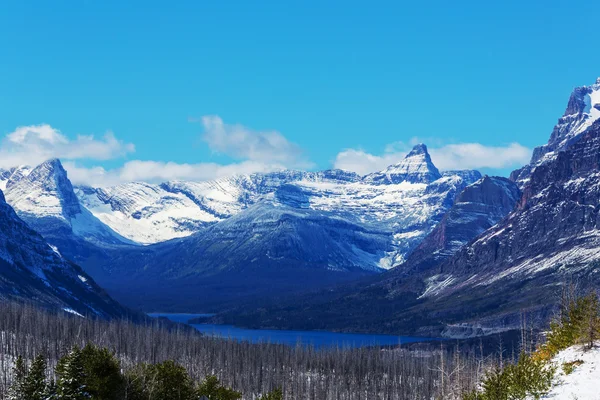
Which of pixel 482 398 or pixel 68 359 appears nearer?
pixel 482 398

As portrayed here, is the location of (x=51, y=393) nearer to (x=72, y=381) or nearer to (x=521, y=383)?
(x=72, y=381)

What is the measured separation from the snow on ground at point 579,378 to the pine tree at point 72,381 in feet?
219

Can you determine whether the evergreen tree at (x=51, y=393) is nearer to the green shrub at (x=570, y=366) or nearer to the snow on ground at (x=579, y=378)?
the snow on ground at (x=579, y=378)

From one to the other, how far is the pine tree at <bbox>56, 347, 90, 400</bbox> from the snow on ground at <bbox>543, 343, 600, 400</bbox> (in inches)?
2632

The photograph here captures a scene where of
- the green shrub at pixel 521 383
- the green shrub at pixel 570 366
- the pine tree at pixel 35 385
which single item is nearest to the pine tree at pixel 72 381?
the pine tree at pixel 35 385

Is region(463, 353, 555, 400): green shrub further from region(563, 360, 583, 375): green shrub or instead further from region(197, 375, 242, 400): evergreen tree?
region(197, 375, 242, 400): evergreen tree

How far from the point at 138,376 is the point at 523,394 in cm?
6875

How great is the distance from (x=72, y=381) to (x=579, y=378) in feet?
234

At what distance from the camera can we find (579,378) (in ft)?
312

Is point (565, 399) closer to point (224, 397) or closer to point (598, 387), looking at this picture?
point (598, 387)

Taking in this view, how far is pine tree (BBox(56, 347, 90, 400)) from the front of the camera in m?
128

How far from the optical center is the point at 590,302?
11550 centimetres

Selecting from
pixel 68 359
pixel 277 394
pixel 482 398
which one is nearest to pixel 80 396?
pixel 68 359

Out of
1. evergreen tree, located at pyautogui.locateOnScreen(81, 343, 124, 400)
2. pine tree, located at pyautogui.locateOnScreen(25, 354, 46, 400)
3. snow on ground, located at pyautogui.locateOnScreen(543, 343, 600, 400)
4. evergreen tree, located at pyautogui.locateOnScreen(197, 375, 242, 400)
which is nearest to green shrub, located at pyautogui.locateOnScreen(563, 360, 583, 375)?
snow on ground, located at pyautogui.locateOnScreen(543, 343, 600, 400)
